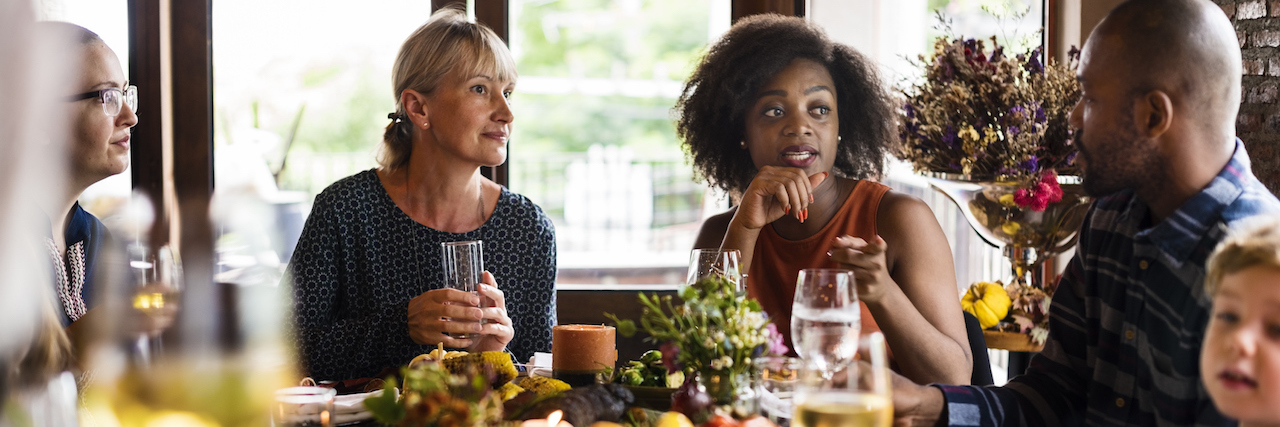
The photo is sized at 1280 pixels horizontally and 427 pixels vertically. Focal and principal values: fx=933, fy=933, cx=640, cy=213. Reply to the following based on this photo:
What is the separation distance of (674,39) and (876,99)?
4.64ft

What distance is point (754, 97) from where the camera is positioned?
7.72ft

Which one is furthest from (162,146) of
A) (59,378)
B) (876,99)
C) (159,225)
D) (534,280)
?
(59,378)

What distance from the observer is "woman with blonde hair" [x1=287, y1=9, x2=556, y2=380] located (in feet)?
7.27

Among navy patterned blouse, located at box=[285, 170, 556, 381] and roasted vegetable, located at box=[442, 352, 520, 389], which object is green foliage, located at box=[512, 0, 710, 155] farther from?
roasted vegetable, located at box=[442, 352, 520, 389]

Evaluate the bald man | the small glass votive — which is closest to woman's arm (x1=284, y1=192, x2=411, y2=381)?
the small glass votive

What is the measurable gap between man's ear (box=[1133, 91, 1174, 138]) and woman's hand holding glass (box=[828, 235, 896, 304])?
417 mm

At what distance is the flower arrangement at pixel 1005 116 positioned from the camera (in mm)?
2541

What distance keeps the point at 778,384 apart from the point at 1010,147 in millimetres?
1595

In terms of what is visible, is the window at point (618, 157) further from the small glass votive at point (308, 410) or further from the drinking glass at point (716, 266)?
the small glass votive at point (308, 410)

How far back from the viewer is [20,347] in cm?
51

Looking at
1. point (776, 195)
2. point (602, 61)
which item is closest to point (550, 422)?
point (776, 195)

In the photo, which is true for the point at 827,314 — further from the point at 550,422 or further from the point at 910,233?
the point at 910,233

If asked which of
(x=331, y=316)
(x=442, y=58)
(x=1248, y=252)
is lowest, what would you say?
(x=331, y=316)

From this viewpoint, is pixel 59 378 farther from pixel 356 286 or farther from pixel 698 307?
pixel 356 286
